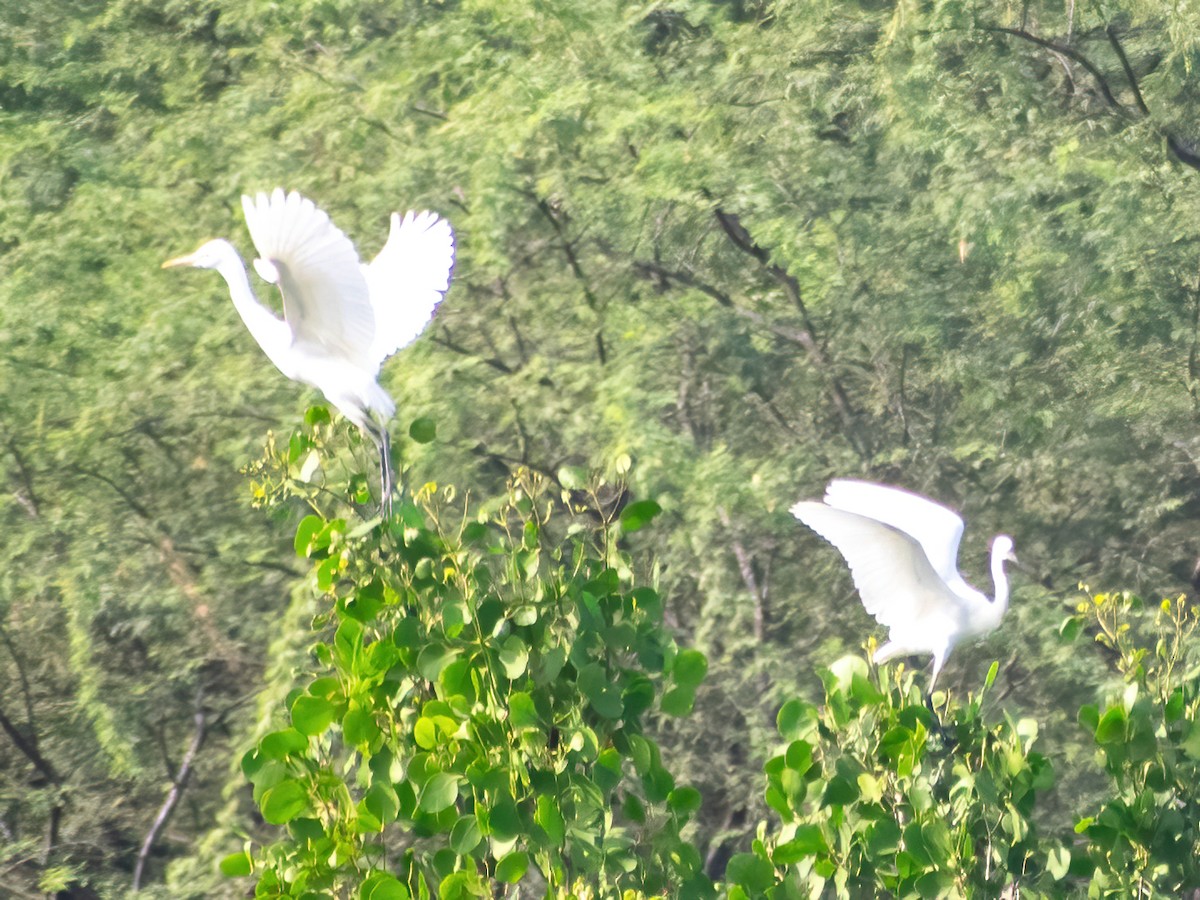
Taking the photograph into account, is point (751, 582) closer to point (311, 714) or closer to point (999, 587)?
point (999, 587)

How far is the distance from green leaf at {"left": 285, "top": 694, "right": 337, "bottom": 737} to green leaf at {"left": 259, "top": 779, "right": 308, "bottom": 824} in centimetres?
9

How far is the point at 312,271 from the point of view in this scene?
4.14 meters

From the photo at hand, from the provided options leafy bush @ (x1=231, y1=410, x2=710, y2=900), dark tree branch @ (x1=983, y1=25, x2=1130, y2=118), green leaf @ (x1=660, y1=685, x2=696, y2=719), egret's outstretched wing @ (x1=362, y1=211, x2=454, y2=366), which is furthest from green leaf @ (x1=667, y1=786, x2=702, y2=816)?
dark tree branch @ (x1=983, y1=25, x2=1130, y2=118)

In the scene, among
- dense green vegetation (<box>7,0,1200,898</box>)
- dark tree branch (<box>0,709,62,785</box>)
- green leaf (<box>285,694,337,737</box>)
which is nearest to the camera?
green leaf (<box>285,694,337,737</box>)

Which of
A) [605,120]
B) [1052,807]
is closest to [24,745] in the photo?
[605,120]

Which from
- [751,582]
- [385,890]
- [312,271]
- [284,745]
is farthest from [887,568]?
[751,582]

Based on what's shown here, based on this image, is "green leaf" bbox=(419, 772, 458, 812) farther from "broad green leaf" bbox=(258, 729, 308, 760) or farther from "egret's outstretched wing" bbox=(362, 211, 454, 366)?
"egret's outstretched wing" bbox=(362, 211, 454, 366)

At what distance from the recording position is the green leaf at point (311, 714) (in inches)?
113

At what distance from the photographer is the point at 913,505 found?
552cm

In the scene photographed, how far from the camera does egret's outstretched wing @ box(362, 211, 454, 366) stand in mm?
4457

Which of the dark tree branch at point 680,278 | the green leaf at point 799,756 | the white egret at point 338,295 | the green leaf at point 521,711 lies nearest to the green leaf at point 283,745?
the green leaf at point 521,711

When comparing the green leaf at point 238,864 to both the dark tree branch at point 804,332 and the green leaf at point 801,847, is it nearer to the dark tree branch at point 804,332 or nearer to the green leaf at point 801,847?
the green leaf at point 801,847

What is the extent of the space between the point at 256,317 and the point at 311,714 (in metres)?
1.82

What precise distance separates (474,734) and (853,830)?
3.12 feet
